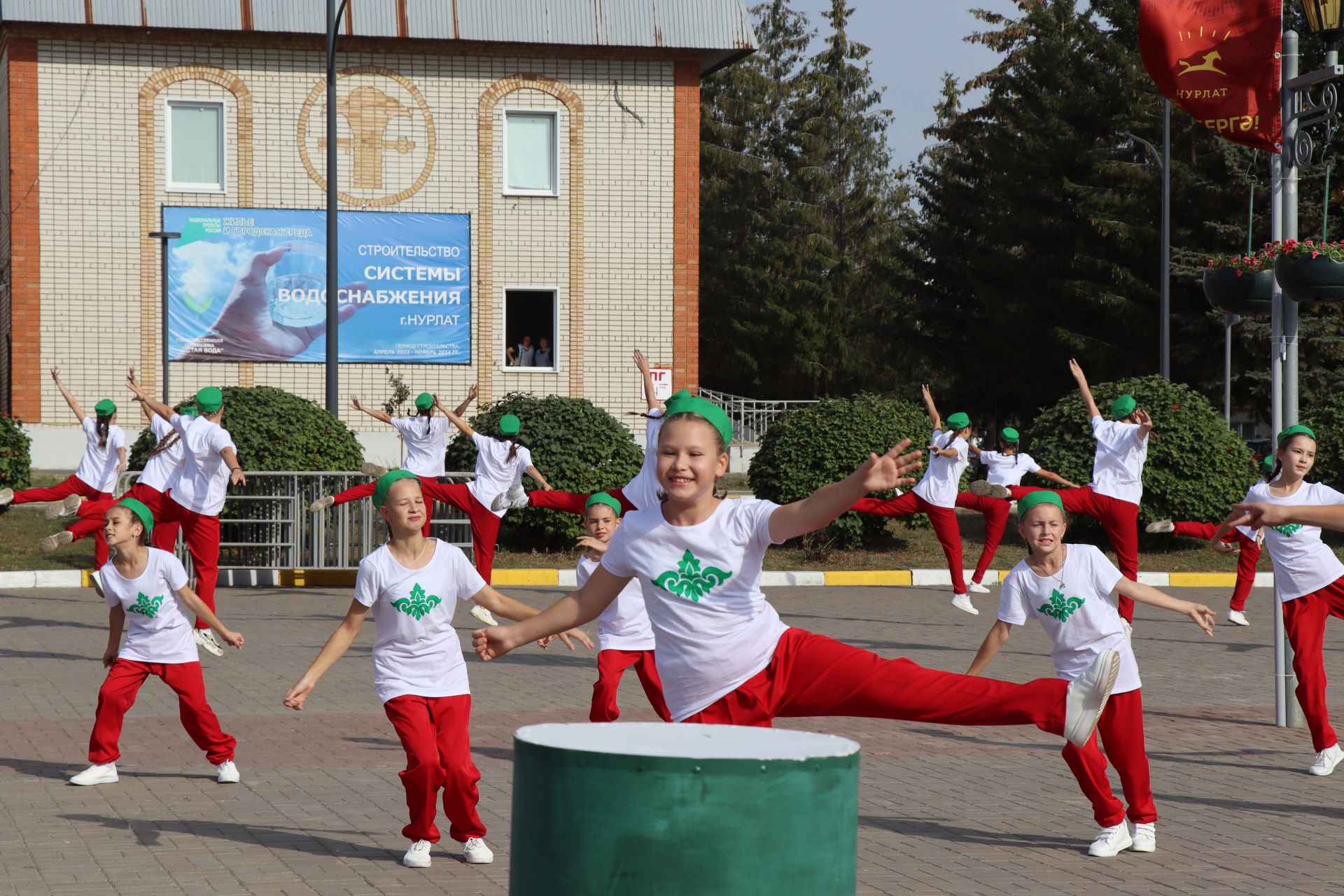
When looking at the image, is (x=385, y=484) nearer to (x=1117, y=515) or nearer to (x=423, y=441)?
(x=1117, y=515)

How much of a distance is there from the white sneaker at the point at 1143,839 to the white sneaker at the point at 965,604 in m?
9.24

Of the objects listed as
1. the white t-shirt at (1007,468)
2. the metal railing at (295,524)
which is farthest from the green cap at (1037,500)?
the metal railing at (295,524)

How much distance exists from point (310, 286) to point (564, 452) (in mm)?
13562

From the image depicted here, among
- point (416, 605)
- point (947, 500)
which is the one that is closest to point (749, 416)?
point (947, 500)

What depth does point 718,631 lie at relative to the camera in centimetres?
498

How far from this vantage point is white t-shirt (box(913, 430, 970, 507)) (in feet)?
52.5

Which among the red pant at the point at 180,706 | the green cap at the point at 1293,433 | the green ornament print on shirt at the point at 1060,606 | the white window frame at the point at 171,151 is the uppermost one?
the white window frame at the point at 171,151

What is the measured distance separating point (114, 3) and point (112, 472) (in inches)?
689

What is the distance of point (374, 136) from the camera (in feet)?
103

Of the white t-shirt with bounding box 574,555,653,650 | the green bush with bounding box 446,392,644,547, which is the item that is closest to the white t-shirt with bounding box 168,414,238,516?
the white t-shirt with bounding box 574,555,653,650

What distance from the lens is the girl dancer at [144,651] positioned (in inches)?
301

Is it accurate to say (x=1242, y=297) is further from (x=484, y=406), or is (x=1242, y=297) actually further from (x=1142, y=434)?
(x=484, y=406)

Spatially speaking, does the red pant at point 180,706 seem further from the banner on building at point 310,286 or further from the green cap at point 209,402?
the banner on building at point 310,286

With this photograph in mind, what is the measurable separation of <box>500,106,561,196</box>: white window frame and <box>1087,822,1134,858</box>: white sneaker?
88.2 feet
